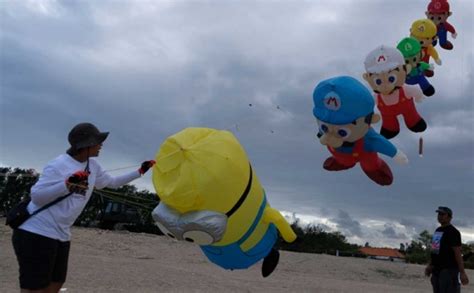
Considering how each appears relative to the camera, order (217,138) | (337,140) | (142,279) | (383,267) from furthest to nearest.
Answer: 1. (383,267)
2. (142,279)
3. (337,140)
4. (217,138)

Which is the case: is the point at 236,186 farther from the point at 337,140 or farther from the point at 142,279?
the point at 142,279

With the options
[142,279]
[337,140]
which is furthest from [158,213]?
[142,279]

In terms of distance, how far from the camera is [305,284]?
35.9 ft

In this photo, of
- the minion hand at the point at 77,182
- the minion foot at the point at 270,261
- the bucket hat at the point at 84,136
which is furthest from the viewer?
the minion foot at the point at 270,261

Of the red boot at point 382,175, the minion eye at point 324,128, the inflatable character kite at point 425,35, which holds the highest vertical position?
the inflatable character kite at point 425,35

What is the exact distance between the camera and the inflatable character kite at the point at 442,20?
8.17 metres

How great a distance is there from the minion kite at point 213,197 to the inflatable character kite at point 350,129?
1.18 metres

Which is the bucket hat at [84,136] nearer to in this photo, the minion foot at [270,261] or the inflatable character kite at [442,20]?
the minion foot at [270,261]

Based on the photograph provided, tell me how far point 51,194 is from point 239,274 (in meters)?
8.27

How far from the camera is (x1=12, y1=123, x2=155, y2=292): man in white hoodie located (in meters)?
3.81

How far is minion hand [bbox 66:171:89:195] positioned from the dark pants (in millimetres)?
4635

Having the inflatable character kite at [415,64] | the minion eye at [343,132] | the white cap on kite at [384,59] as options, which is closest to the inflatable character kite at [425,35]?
the inflatable character kite at [415,64]

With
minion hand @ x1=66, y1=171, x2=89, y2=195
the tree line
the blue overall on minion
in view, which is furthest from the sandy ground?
minion hand @ x1=66, y1=171, x2=89, y2=195

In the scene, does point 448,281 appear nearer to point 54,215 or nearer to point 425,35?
point 425,35
